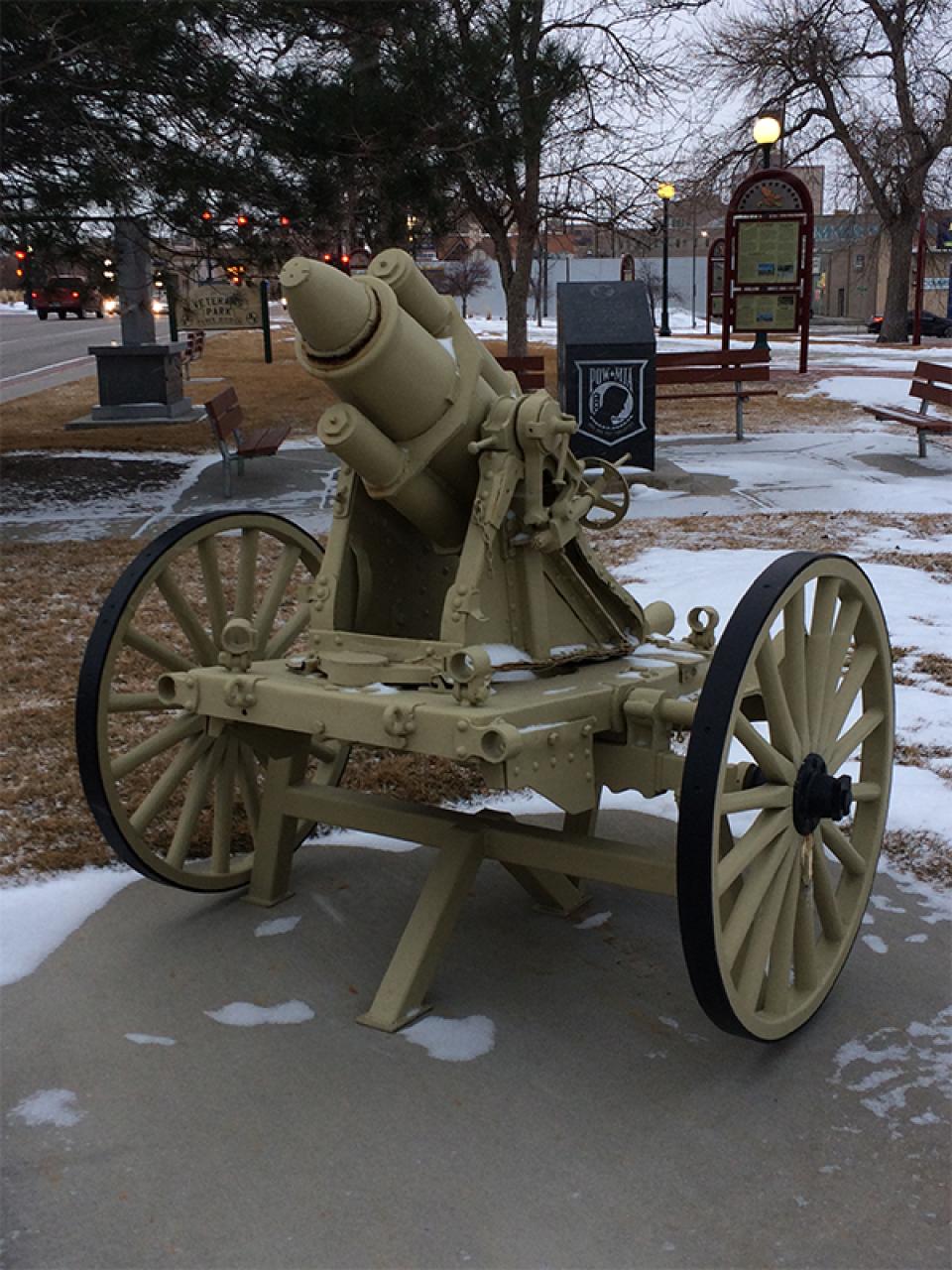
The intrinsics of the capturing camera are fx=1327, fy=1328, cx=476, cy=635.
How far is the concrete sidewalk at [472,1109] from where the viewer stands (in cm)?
246

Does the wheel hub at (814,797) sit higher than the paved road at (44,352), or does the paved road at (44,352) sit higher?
the paved road at (44,352)

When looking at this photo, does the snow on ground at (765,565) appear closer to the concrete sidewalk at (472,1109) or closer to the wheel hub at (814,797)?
the concrete sidewalk at (472,1109)

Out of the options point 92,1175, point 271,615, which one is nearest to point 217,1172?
point 92,1175

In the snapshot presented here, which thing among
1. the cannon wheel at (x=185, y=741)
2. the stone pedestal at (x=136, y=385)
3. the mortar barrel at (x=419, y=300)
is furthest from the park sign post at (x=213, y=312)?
the mortar barrel at (x=419, y=300)

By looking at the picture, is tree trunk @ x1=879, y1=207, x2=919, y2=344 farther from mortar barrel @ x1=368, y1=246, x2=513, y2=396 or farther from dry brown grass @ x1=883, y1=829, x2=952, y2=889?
mortar barrel @ x1=368, y1=246, x2=513, y2=396

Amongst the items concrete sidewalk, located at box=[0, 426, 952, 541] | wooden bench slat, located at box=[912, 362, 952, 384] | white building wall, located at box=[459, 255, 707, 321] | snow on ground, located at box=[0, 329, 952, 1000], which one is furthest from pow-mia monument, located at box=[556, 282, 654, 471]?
white building wall, located at box=[459, 255, 707, 321]

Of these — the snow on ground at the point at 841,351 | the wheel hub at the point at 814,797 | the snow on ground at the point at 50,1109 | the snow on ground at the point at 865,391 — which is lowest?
the snow on ground at the point at 50,1109

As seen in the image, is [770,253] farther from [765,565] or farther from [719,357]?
[765,565]

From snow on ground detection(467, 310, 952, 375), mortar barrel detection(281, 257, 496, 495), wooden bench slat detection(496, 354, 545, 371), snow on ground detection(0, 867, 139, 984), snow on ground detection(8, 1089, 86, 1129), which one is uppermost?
mortar barrel detection(281, 257, 496, 495)

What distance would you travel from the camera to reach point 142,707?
12.3ft

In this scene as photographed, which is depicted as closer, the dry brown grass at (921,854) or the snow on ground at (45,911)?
the snow on ground at (45,911)

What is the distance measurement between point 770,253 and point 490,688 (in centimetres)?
1424

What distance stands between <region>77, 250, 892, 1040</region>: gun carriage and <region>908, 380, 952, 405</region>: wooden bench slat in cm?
933

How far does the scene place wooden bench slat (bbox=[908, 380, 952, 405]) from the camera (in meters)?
12.3
